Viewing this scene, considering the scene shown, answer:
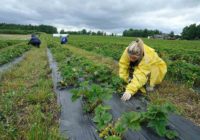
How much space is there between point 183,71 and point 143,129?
3362mm

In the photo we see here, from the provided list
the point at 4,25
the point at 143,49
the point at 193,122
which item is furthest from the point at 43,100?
the point at 4,25

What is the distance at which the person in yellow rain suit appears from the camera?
4148 mm

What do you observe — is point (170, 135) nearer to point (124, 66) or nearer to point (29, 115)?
point (29, 115)

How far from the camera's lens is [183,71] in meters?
5.91

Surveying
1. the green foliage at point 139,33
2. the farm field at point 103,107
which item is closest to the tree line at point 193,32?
the green foliage at point 139,33

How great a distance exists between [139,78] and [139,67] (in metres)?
0.24

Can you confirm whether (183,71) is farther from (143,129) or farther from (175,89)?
(143,129)

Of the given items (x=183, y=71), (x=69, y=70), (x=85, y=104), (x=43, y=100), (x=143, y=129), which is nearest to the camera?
(x=143, y=129)

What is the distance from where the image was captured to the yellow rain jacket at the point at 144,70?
4156mm

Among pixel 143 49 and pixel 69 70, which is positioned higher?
pixel 143 49

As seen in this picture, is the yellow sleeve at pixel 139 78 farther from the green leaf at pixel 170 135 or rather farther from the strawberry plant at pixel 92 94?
the green leaf at pixel 170 135

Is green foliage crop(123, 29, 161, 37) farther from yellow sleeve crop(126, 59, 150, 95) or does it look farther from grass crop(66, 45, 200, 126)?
yellow sleeve crop(126, 59, 150, 95)

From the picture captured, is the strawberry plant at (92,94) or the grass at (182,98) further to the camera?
the grass at (182,98)

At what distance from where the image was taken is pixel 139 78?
423 cm
